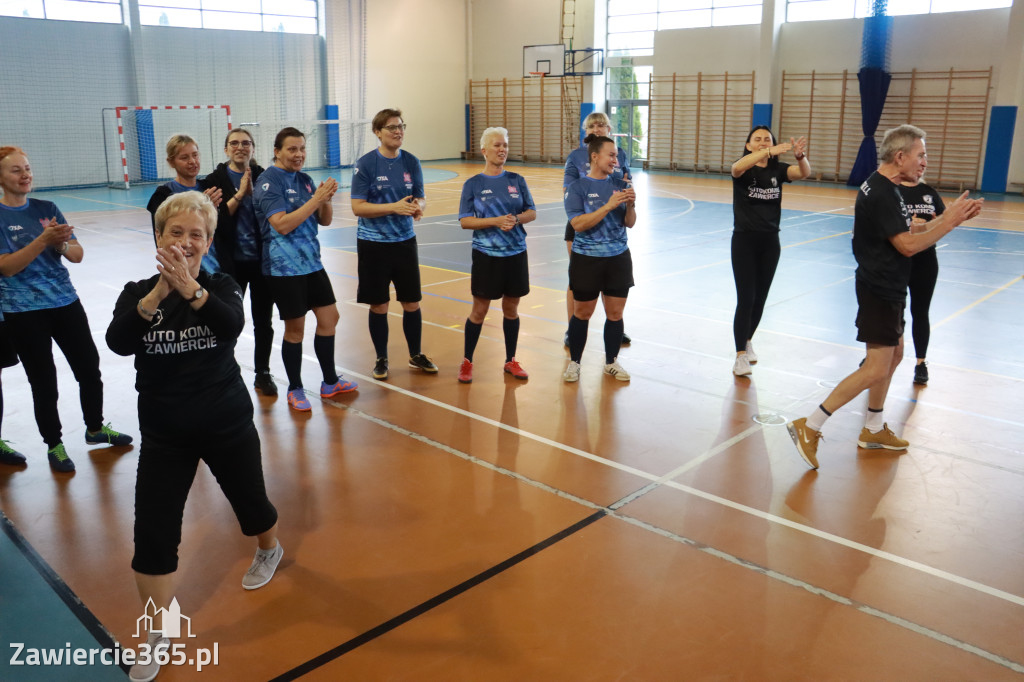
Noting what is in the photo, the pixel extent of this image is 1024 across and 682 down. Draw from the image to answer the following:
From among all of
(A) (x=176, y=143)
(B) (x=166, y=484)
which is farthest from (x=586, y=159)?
(B) (x=166, y=484)

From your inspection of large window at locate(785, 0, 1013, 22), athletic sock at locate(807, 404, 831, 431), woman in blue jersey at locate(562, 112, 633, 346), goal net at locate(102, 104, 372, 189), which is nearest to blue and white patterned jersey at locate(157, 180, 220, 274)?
woman in blue jersey at locate(562, 112, 633, 346)

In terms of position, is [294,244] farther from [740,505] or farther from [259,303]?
[740,505]

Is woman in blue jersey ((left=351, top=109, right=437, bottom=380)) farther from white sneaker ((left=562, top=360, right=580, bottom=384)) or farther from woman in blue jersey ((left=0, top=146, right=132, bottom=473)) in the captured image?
woman in blue jersey ((left=0, top=146, right=132, bottom=473))

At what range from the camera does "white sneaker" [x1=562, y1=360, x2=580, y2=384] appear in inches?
245

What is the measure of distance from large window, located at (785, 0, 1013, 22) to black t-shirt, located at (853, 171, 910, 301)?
18.4 metres

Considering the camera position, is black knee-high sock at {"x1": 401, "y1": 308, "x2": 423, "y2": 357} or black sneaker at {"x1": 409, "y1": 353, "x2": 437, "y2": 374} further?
black sneaker at {"x1": 409, "y1": 353, "x2": 437, "y2": 374}

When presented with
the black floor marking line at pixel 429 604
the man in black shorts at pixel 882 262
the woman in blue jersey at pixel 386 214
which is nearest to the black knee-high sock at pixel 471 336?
the woman in blue jersey at pixel 386 214

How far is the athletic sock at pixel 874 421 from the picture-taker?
4.93m

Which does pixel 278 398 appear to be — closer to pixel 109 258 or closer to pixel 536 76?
pixel 109 258

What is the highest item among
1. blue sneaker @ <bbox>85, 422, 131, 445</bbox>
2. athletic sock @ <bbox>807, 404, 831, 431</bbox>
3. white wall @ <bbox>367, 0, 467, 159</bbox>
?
white wall @ <bbox>367, 0, 467, 159</bbox>

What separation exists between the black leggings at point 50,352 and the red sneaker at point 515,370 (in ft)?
9.59

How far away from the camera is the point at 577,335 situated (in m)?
6.23

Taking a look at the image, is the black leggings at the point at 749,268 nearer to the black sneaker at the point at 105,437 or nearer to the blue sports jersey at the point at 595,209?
the blue sports jersey at the point at 595,209

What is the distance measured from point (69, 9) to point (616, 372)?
66.8 feet
